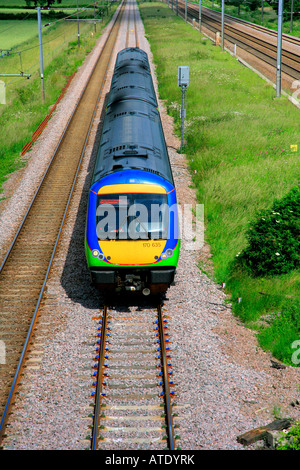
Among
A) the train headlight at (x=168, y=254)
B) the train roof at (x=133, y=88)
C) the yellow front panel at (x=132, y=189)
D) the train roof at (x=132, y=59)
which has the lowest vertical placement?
the train headlight at (x=168, y=254)

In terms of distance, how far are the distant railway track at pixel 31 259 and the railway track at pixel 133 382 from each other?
63.4 inches

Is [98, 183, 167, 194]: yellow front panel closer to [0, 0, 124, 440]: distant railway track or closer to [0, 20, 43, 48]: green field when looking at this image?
[0, 0, 124, 440]: distant railway track

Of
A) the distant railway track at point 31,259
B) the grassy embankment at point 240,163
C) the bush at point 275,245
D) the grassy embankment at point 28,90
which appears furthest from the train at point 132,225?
the grassy embankment at point 28,90

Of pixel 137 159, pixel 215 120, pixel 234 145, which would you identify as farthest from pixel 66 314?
pixel 215 120

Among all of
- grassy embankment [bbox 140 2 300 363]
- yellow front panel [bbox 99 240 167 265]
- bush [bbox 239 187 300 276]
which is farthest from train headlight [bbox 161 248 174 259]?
bush [bbox 239 187 300 276]

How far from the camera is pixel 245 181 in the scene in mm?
17422

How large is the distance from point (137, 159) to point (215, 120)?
44.5 feet

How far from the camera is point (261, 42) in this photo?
54125mm

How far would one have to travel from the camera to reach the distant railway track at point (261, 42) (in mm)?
40812

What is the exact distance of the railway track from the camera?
25.3 ft

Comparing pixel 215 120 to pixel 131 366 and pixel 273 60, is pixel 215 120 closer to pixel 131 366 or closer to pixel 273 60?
pixel 131 366

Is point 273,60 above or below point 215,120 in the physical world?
above

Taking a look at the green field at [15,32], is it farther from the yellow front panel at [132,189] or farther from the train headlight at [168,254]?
the train headlight at [168,254]

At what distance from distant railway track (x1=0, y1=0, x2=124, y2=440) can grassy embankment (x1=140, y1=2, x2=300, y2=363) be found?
4773 mm
